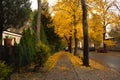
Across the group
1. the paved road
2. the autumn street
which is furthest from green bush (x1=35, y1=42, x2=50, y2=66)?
the paved road

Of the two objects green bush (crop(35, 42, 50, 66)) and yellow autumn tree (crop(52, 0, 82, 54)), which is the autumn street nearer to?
green bush (crop(35, 42, 50, 66))

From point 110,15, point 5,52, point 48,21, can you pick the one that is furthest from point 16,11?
point 110,15

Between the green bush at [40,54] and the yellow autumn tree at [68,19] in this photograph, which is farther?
the yellow autumn tree at [68,19]

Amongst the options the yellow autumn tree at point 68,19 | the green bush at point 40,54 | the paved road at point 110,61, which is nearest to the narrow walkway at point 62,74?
the green bush at point 40,54

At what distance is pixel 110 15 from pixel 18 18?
3458 centimetres

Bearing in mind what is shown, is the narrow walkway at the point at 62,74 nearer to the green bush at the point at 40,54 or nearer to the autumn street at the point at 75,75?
the autumn street at the point at 75,75

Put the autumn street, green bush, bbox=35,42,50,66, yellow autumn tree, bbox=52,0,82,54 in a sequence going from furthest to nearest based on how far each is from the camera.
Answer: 1. yellow autumn tree, bbox=52,0,82,54
2. green bush, bbox=35,42,50,66
3. the autumn street

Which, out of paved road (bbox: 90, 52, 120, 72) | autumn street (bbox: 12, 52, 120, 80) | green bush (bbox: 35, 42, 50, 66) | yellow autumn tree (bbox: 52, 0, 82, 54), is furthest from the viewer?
yellow autumn tree (bbox: 52, 0, 82, 54)

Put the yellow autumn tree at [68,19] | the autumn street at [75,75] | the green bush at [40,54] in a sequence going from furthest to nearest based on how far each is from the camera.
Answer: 1. the yellow autumn tree at [68,19]
2. the green bush at [40,54]
3. the autumn street at [75,75]

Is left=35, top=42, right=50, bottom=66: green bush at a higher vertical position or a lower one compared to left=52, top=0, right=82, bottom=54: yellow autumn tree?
lower

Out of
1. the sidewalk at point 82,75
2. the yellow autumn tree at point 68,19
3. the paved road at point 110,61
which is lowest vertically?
the paved road at point 110,61

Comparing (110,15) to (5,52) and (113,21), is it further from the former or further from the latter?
(5,52)

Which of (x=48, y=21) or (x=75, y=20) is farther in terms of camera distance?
(x=48, y=21)

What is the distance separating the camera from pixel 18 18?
26.7m
